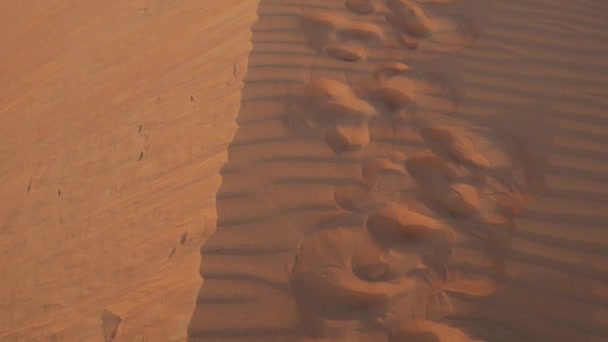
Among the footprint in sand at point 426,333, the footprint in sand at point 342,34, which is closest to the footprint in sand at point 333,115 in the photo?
the footprint in sand at point 342,34

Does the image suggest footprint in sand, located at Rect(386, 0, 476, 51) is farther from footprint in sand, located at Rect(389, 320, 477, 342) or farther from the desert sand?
footprint in sand, located at Rect(389, 320, 477, 342)

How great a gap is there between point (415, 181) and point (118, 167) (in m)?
1.58

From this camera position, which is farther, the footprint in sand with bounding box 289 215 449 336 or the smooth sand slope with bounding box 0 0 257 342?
the smooth sand slope with bounding box 0 0 257 342

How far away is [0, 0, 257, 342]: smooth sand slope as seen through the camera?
2.32m

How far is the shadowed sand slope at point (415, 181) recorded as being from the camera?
208 cm

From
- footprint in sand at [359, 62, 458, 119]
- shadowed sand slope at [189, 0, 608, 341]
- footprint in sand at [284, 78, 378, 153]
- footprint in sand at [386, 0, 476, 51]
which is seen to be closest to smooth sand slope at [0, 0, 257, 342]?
shadowed sand slope at [189, 0, 608, 341]

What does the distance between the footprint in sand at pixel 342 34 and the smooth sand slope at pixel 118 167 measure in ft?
1.34

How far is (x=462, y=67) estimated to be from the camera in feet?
10.6

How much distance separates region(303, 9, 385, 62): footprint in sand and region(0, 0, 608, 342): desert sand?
0.01 m

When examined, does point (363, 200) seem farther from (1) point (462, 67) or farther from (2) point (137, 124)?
(2) point (137, 124)

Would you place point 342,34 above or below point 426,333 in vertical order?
above

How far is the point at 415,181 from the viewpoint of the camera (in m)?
2.55

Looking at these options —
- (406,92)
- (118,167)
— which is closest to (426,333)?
(406,92)

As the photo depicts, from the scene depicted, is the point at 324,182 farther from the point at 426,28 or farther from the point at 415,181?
the point at 426,28
